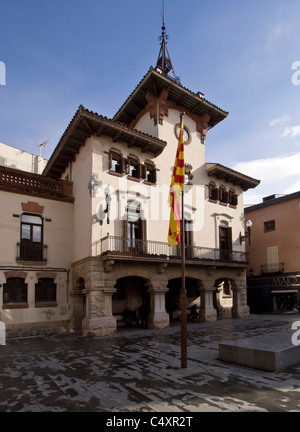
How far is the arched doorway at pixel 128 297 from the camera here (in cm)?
1812

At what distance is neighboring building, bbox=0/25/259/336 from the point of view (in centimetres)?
1534

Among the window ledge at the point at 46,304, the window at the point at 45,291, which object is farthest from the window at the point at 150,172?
the window ledge at the point at 46,304

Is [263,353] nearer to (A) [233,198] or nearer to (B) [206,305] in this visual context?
(B) [206,305]

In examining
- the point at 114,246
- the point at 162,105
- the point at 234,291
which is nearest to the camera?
the point at 114,246

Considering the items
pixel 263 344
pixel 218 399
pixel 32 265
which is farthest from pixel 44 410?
pixel 32 265

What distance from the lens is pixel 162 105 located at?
19.9m

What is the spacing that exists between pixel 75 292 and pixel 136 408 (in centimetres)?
1206

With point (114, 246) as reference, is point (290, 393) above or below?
below

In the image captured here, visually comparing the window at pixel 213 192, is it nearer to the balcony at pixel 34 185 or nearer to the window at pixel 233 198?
the window at pixel 233 198

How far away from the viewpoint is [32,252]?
16.3 m

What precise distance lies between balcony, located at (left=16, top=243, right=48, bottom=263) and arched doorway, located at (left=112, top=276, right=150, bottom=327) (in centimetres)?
461

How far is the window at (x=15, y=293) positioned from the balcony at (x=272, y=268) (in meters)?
21.0

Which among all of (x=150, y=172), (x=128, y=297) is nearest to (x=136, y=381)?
(x=128, y=297)
